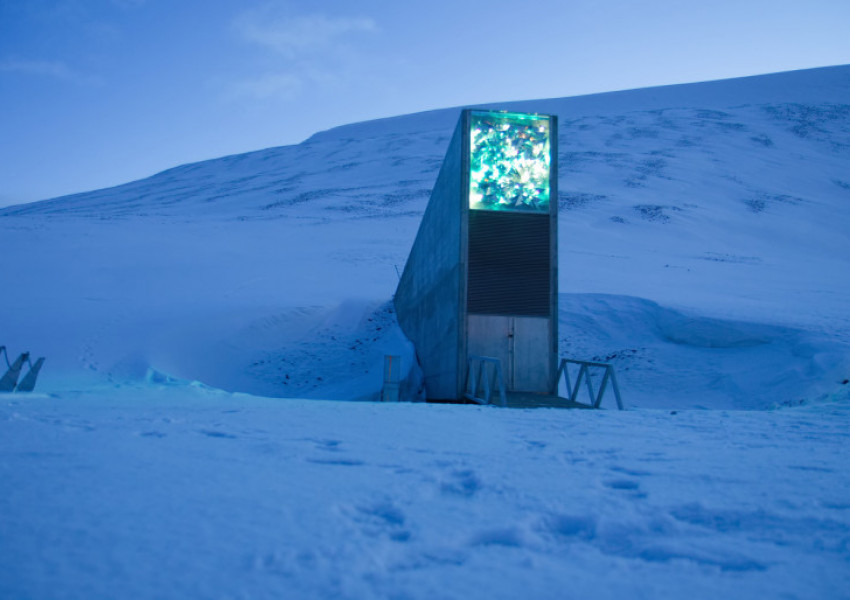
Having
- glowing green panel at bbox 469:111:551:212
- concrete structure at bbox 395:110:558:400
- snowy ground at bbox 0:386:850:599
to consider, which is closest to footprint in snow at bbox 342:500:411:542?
snowy ground at bbox 0:386:850:599

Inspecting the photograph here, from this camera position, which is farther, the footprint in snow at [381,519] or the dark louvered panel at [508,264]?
the dark louvered panel at [508,264]

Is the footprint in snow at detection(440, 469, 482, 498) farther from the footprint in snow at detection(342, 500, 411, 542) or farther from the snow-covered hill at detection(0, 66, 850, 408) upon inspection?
the snow-covered hill at detection(0, 66, 850, 408)

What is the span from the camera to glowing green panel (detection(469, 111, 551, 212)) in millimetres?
9961

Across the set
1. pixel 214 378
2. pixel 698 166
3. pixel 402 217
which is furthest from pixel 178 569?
pixel 698 166

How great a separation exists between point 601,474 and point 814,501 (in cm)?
103

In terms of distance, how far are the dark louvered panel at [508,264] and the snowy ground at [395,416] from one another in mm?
3549

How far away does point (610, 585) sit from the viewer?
6.88 feet

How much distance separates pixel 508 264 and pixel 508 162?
1.78 meters

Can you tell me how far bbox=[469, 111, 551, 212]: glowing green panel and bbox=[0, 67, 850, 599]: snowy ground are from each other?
15.4 feet

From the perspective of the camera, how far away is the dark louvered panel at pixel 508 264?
9.86 metres

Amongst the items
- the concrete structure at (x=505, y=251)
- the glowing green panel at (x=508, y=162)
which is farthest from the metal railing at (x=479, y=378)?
the glowing green panel at (x=508, y=162)

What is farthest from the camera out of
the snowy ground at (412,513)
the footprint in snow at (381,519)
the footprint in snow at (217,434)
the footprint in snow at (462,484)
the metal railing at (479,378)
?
the metal railing at (479,378)

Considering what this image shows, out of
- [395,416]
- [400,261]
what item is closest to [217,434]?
[395,416]

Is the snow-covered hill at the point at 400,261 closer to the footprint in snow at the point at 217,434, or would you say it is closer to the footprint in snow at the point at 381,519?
the footprint in snow at the point at 217,434
